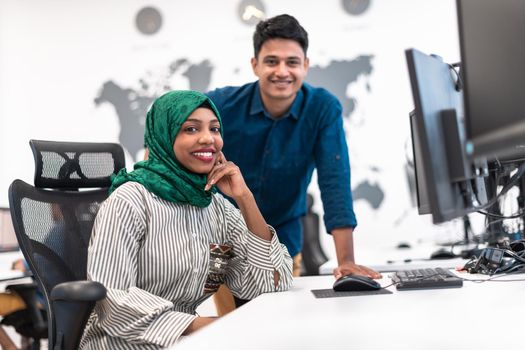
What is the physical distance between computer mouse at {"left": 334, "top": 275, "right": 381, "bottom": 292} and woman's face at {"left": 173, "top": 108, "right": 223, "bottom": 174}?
485 millimetres

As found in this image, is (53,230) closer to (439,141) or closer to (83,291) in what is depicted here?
(83,291)

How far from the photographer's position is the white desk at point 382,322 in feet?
2.84

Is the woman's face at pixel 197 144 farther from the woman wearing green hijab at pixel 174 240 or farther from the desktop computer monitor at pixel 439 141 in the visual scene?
the desktop computer monitor at pixel 439 141

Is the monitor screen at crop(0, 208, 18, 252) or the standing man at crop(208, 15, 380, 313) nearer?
the standing man at crop(208, 15, 380, 313)

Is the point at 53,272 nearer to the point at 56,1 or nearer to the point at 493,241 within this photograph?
the point at 493,241

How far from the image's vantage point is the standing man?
6.96ft

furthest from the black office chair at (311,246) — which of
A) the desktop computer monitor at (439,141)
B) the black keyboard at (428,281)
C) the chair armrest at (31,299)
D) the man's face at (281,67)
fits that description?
the desktop computer monitor at (439,141)

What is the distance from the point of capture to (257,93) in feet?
7.43

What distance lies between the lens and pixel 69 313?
4.58ft

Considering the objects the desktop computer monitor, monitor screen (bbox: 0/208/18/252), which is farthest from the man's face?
monitor screen (bbox: 0/208/18/252)

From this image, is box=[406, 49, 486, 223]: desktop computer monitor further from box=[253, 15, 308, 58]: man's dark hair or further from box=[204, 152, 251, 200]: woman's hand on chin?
box=[253, 15, 308, 58]: man's dark hair

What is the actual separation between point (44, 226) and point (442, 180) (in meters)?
1.21

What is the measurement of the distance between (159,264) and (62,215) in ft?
1.58

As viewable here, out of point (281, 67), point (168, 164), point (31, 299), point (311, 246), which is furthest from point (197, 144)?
point (311, 246)
